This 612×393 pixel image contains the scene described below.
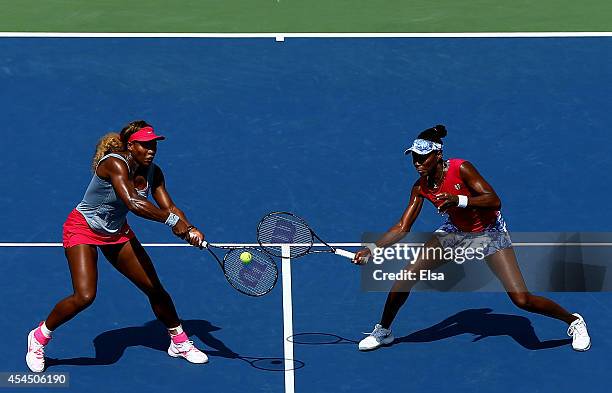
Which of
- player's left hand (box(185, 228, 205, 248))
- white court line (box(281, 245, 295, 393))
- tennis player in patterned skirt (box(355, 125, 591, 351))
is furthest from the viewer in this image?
white court line (box(281, 245, 295, 393))

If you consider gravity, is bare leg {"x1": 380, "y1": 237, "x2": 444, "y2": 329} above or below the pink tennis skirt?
below

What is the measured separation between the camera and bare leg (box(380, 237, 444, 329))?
46.5ft

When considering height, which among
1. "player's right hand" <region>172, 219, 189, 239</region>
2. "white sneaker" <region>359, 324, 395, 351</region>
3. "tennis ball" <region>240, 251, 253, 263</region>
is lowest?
"white sneaker" <region>359, 324, 395, 351</region>

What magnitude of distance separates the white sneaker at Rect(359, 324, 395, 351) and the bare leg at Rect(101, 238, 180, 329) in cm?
195

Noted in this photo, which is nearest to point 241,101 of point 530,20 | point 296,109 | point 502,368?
point 296,109

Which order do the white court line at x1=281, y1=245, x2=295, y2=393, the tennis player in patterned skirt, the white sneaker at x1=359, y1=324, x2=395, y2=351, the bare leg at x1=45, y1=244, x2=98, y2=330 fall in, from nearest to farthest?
the bare leg at x1=45, y1=244, x2=98, y2=330 → the tennis player in patterned skirt → the white court line at x1=281, y1=245, x2=295, y2=393 → the white sneaker at x1=359, y1=324, x2=395, y2=351

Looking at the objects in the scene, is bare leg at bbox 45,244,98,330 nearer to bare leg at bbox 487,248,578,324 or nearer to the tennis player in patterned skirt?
the tennis player in patterned skirt

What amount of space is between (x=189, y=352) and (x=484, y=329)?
121 inches

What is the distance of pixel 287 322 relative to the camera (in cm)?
1488

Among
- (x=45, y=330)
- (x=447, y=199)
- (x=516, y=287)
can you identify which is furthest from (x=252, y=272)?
(x=516, y=287)

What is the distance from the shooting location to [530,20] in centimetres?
2198

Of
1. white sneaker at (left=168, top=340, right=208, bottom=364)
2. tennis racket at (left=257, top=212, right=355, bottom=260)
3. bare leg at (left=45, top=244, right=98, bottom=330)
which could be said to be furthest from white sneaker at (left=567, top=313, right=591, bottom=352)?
bare leg at (left=45, top=244, right=98, bottom=330)

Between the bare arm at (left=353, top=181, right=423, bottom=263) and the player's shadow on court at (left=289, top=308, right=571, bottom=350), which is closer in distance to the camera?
the bare arm at (left=353, top=181, right=423, bottom=263)

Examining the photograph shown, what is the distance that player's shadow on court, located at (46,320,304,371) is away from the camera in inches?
555
